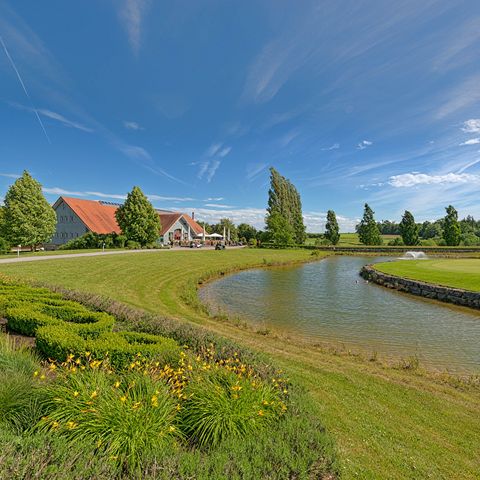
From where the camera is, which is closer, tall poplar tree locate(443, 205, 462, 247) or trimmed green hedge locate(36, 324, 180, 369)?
trimmed green hedge locate(36, 324, 180, 369)

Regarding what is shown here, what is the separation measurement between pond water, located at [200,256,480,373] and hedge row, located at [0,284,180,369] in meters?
6.97

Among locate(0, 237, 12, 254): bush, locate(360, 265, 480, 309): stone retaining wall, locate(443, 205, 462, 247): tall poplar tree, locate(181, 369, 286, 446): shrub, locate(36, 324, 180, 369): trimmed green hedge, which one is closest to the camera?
locate(181, 369, 286, 446): shrub

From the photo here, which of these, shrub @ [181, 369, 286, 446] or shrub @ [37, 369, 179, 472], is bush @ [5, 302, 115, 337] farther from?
shrub @ [181, 369, 286, 446]

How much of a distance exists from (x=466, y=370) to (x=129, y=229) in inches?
1614

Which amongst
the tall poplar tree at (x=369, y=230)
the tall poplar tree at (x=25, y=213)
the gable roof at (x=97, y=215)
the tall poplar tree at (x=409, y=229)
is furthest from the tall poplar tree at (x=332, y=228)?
the tall poplar tree at (x=25, y=213)

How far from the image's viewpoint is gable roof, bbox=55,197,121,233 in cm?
4588

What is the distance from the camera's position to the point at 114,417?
328 cm

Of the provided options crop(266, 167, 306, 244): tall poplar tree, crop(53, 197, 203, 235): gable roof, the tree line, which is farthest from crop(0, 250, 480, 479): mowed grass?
crop(266, 167, 306, 244): tall poplar tree

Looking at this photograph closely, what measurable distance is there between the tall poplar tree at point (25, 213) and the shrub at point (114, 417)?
38247 mm

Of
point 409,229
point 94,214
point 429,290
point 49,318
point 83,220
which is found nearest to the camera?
point 49,318

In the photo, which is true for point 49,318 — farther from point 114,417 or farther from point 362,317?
point 362,317

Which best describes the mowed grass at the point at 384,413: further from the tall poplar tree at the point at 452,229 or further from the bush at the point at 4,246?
the tall poplar tree at the point at 452,229

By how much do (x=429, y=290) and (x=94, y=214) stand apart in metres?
48.5

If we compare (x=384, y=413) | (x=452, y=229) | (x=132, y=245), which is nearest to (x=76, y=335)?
(x=384, y=413)
